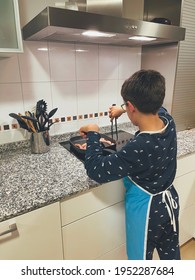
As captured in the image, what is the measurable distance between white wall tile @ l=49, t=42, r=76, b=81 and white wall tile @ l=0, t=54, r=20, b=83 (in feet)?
0.68

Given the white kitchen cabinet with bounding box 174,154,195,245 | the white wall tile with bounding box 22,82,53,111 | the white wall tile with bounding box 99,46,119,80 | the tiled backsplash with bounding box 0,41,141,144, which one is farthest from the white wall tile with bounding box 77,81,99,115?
the white kitchen cabinet with bounding box 174,154,195,245

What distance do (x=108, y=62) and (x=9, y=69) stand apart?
68 centimetres

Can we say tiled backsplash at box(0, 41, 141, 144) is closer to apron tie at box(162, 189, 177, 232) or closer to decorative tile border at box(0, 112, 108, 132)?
decorative tile border at box(0, 112, 108, 132)

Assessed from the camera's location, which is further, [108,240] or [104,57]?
[104,57]

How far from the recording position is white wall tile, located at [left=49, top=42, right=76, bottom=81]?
3.93 feet

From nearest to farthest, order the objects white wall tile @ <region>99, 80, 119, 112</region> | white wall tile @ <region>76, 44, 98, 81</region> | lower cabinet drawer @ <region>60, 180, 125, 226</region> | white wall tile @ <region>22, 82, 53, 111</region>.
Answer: lower cabinet drawer @ <region>60, 180, 125, 226</region> < white wall tile @ <region>22, 82, 53, 111</region> < white wall tile @ <region>76, 44, 98, 81</region> < white wall tile @ <region>99, 80, 119, 112</region>

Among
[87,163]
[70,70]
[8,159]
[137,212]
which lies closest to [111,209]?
[137,212]

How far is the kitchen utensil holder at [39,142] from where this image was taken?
110 centimetres

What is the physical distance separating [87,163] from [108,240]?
1.59 feet

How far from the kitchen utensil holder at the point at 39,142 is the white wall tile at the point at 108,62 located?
0.62 m

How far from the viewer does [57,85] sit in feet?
4.14

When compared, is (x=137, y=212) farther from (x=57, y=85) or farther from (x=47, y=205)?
(x=57, y=85)

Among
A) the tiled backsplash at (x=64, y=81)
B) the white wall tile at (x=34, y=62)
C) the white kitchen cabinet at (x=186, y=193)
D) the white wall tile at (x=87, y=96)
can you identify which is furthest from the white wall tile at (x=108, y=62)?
the white kitchen cabinet at (x=186, y=193)

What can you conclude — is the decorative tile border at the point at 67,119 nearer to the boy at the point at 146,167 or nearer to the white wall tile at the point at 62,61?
the white wall tile at the point at 62,61
